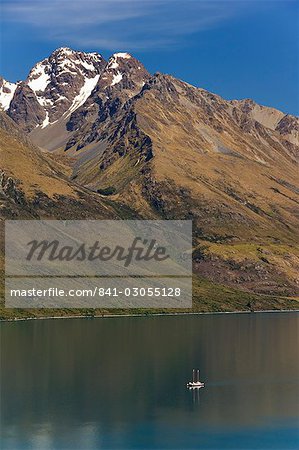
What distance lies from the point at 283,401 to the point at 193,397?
20.3m

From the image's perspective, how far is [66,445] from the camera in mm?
149125

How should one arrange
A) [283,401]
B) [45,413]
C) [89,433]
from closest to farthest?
[89,433] → [45,413] → [283,401]

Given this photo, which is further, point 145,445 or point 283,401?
point 283,401

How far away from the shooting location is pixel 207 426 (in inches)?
6388

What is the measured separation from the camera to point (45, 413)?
17488cm

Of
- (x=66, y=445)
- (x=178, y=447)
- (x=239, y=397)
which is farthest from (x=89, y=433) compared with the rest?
(x=239, y=397)

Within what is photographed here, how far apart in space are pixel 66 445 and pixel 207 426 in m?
29.2

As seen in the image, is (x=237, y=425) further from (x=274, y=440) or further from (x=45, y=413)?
(x=45, y=413)

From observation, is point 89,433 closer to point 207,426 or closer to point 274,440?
point 207,426

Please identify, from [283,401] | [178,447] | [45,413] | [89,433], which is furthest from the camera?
[283,401]

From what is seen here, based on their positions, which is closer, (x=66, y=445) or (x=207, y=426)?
(x=66, y=445)

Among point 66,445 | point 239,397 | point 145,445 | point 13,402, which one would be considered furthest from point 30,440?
point 239,397

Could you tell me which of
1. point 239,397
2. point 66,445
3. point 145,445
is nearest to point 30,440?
point 66,445

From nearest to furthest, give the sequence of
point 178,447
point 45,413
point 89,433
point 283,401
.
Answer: point 178,447 → point 89,433 → point 45,413 → point 283,401
